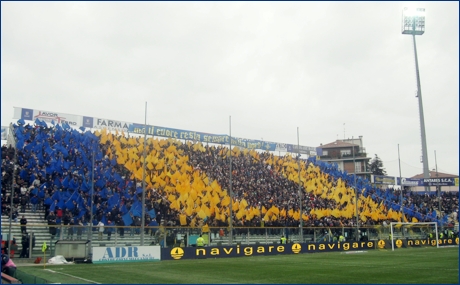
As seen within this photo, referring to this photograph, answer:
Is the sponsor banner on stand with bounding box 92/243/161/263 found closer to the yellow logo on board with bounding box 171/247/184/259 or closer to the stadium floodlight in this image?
the yellow logo on board with bounding box 171/247/184/259

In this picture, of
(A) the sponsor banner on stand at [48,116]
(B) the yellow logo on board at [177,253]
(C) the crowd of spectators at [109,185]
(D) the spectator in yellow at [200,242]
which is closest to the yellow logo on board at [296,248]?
(C) the crowd of spectators at [109,185]

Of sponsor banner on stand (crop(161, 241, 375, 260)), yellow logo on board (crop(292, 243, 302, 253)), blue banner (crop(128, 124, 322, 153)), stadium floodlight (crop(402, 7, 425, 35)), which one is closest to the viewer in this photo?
sponsor banner on stand (crop(161, 241, 375, 260))

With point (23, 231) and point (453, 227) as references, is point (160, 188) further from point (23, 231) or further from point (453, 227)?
point (453, 227)

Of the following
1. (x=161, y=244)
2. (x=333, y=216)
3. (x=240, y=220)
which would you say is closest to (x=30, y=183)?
(x=161, y=244)

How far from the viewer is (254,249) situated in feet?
120

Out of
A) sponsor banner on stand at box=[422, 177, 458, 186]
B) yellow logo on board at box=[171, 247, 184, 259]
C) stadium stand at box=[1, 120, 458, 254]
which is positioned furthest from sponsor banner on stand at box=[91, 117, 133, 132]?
sponsor banner on stand at box=[422, 177, 458, 186]

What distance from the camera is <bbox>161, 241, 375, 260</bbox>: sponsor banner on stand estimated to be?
1286 inches

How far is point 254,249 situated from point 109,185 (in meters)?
13.7

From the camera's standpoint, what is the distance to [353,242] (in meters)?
43.5

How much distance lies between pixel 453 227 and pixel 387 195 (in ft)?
35.9

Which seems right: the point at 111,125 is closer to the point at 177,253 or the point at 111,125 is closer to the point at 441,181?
the point at 177,253

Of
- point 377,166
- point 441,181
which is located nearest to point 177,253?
point 441,181

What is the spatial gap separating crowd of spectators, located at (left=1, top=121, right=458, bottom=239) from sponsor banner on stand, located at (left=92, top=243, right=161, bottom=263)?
2457 mm

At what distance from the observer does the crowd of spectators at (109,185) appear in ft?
114
